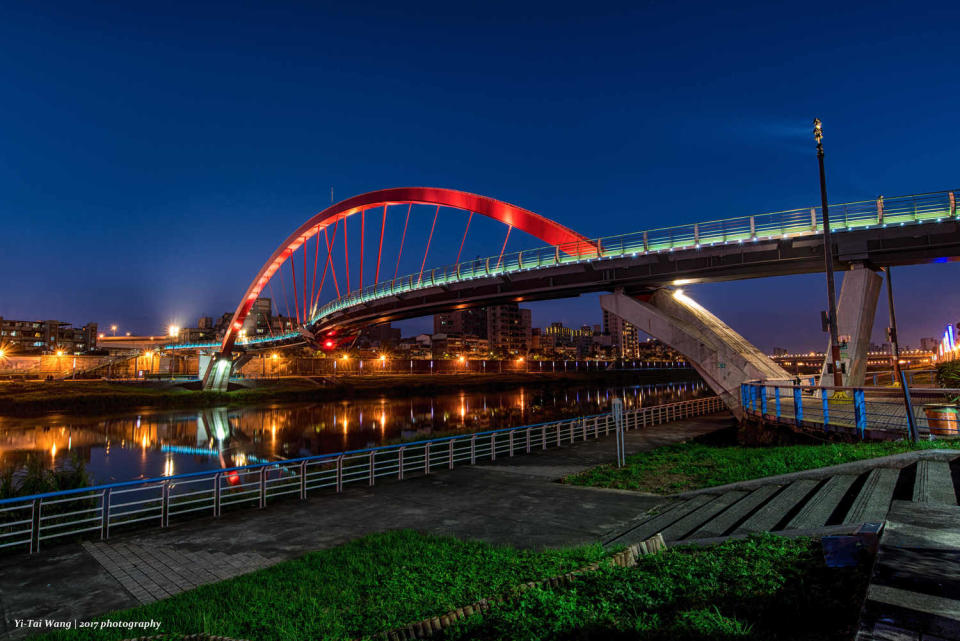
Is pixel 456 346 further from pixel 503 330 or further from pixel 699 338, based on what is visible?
pixel 699 338

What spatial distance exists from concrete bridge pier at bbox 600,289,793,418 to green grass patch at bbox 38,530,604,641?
61.5ft

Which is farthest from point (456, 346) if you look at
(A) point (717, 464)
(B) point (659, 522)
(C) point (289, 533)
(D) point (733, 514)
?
(D) point (733, 514)

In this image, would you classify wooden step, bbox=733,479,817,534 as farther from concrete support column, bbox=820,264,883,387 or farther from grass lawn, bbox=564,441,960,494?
concrete support column, bbox=820,264,883,387

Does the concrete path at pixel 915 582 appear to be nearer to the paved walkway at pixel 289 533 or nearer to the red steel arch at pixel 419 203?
the paved walkway at pixel 289 533

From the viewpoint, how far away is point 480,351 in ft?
583

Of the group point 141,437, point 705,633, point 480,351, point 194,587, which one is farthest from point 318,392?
point 480,351

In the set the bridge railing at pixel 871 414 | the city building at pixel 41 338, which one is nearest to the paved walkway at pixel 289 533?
the bridge railing at pixel 871 414

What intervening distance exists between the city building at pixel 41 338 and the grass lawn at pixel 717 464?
6326 inches

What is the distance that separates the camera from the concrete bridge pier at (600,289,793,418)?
75.8 feet

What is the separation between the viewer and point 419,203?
52031mm

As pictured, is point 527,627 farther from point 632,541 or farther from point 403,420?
point 403,420

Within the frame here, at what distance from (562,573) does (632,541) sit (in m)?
2.14

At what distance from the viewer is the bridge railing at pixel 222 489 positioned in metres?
9.30

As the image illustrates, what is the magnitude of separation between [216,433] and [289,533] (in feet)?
101
